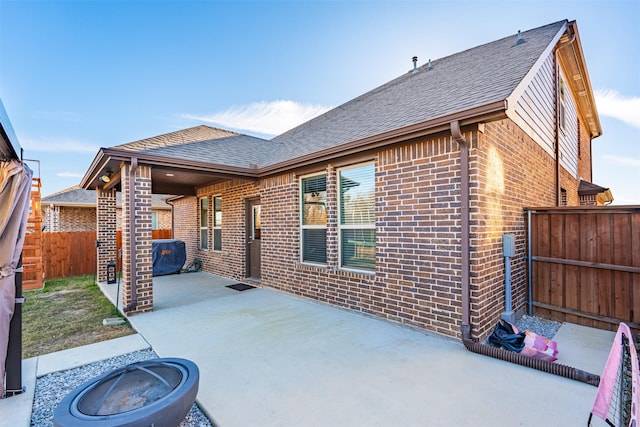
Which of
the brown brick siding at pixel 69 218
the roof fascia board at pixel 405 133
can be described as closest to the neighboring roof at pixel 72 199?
the brown brick siding at pixel 69 218

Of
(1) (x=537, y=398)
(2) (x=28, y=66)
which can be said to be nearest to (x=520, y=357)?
(1) (x=537, y=398)

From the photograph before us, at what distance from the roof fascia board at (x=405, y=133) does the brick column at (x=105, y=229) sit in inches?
223

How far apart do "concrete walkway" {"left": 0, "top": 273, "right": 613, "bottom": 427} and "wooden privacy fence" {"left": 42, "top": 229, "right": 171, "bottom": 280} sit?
748 centimetres

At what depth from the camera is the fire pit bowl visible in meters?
1.71

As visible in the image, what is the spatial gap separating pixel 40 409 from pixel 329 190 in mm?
4521

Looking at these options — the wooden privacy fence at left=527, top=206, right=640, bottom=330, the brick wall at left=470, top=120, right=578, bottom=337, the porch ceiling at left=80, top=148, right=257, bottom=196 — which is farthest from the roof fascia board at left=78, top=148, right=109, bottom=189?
the wooden privacy fence at left=527, top=206, right=640, bottom=330

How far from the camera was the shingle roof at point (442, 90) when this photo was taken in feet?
13.7

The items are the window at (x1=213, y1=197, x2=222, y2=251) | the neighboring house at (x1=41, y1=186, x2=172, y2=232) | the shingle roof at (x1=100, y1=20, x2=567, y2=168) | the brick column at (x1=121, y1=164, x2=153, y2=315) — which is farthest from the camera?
the neighboring house at (x1=41, y1=186, x2=172, y2=232)

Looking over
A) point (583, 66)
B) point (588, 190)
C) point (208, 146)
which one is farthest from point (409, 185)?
point (588, 190)

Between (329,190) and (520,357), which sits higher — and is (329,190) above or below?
above

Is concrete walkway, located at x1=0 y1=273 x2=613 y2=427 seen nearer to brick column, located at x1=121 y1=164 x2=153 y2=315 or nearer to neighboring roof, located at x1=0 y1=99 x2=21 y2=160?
brick column, located at x1=121 y1=164 x2=153 y2=315

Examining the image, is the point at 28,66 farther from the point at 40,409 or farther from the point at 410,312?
the point at 410,312

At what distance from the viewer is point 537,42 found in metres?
5.54

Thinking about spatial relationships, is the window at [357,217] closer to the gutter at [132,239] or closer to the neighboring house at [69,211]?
the gutter at [132,239]
